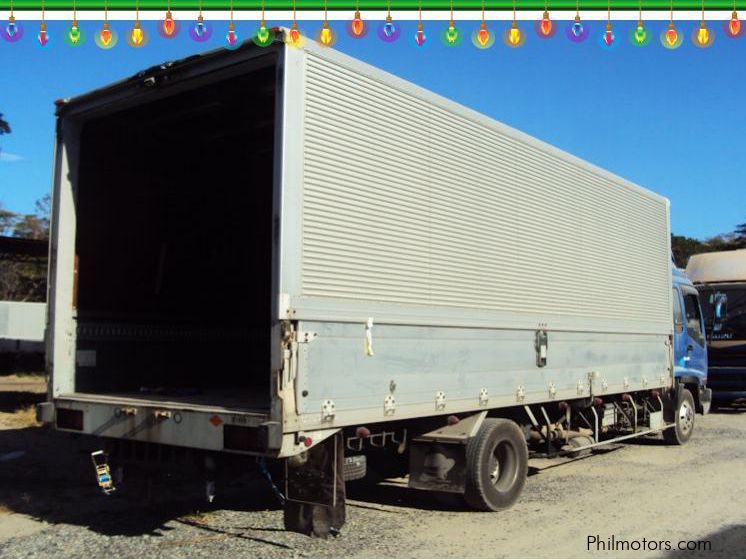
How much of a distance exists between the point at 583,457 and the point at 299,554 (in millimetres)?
5900

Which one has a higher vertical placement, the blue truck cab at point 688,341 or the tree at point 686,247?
the tree at point 686,247

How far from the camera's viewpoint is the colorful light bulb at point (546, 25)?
19.4ft

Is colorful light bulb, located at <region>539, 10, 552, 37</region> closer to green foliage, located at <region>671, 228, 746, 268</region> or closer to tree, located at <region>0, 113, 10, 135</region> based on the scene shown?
tree, located at <region>0, 113, 10, 135</region>

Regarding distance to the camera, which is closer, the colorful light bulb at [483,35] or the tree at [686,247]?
the colorful light bulb at [483,35]

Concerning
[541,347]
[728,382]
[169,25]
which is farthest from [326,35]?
[728,382]

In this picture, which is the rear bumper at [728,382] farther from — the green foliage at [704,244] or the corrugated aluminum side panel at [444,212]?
the green foliage at [704,244]

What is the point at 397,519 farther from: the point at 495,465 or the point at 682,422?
the point at 682,422

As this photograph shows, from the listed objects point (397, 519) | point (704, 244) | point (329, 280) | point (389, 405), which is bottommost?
point (397, 519)

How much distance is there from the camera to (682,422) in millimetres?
11469

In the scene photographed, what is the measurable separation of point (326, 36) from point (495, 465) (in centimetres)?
422

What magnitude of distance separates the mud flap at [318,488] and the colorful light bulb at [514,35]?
331cm

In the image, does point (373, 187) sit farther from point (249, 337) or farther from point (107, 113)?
point (249, 337)

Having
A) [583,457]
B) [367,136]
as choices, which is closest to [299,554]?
[367,136]

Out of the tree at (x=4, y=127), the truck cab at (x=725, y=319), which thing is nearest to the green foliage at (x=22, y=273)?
the tree at (x=4, y=127)
